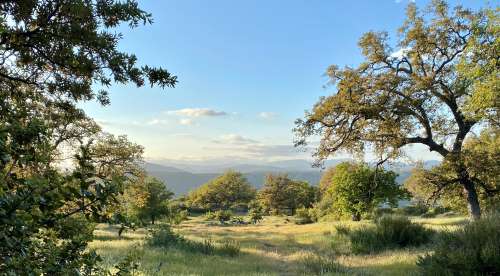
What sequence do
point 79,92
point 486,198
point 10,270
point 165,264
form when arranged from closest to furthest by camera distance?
point 10,270
point 79,92
point 165,264
point 486,198

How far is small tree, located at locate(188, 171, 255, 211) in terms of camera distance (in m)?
107

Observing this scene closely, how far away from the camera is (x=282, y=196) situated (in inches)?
3656

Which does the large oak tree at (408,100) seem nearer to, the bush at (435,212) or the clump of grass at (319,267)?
the clump of grass at (319,267)

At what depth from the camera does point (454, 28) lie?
69.8 ft

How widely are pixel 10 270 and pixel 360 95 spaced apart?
2017cm

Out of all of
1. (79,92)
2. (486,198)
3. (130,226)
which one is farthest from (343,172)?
(130,226)

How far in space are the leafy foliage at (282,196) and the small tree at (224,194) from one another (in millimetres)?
14205

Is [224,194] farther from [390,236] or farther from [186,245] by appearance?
[186,245]

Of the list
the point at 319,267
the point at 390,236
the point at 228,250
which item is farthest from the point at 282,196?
the point at 319,267

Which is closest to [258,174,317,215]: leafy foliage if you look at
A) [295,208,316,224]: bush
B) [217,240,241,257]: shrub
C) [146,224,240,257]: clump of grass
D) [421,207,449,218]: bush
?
[295,208,316,224]: bush

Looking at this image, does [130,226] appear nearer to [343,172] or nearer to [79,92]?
[79,92]

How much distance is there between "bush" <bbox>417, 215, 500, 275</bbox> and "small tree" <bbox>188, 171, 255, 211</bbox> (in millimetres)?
94763

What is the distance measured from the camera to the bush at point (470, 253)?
29.2 feet

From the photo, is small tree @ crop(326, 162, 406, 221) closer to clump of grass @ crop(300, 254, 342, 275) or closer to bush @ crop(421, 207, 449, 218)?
bush @ crop(421, 207, 449, 218)
